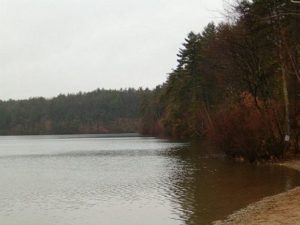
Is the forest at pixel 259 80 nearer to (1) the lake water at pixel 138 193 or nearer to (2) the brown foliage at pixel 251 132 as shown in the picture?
(2) the brown foliage at pixel 251 132

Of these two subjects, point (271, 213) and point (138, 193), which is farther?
point (138, 193)

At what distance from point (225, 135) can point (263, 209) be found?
2046 centimetres

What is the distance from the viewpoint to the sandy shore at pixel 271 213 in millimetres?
14318

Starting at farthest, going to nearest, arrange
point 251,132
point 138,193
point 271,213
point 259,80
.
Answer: point 259,80, point 251,132, point 138,193, point 271,213

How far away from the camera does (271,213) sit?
15562 mm

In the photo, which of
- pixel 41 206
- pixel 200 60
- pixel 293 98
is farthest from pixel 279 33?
pixel 200 60

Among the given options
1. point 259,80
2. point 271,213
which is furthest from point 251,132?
point 271,213

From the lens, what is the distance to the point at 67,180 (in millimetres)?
30969

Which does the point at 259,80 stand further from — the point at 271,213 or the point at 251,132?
the point at 271,213

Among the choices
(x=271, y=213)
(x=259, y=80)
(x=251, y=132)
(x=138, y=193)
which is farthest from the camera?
(x=259, y=80)

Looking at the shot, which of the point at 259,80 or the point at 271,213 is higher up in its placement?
the point at 259,80

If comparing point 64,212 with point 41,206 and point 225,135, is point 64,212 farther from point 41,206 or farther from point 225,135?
point 225,135

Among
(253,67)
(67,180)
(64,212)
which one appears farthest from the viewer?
(253,67)

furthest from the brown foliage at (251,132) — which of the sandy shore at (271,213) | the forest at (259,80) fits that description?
the sandy shore at (271,213)
